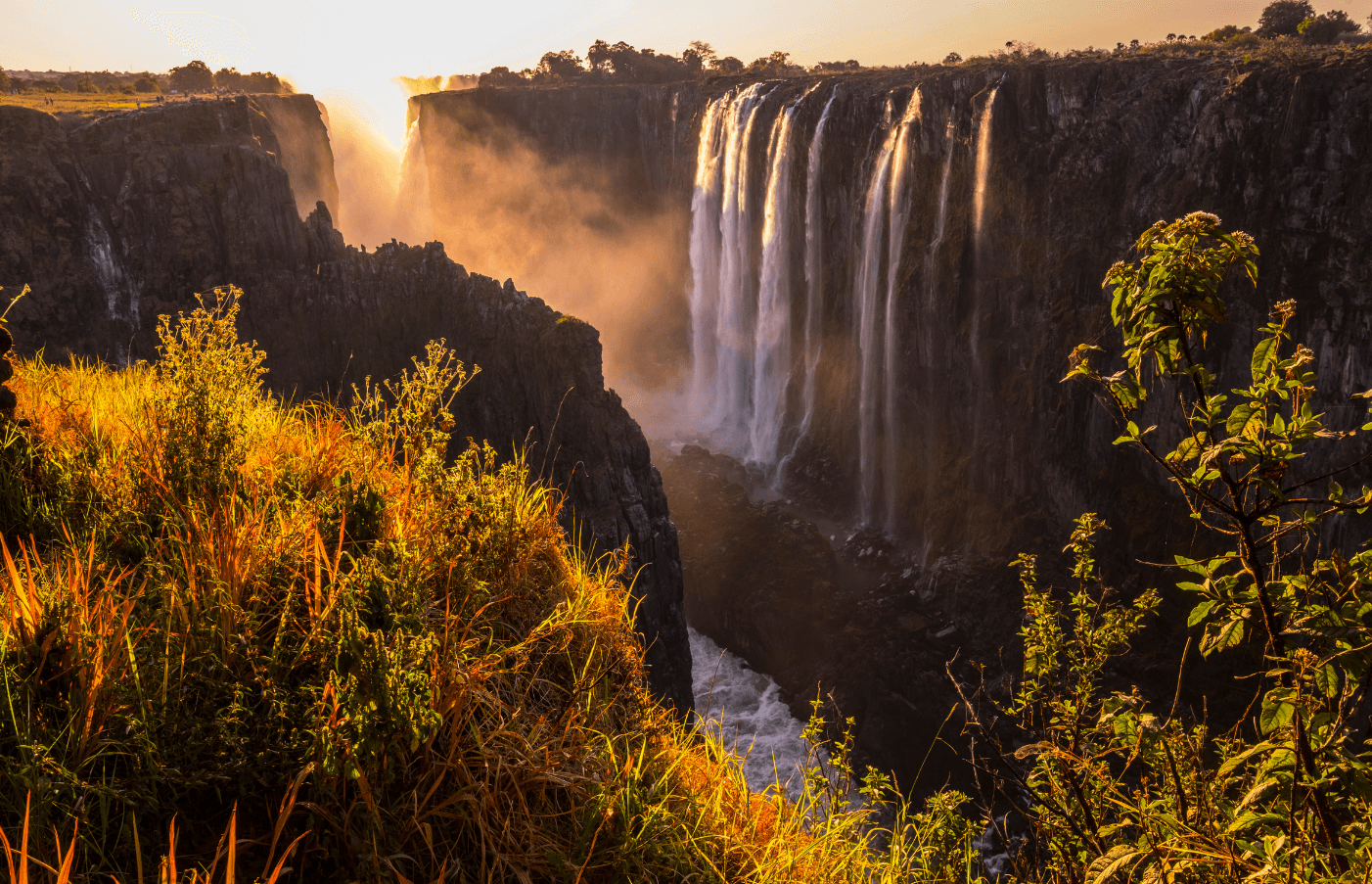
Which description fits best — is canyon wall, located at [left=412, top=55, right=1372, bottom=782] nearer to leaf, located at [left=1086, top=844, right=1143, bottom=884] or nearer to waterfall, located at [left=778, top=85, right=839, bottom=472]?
waterfall, located at [left=778, top=85, right=839, bottom=472]

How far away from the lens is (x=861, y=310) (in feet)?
99.9

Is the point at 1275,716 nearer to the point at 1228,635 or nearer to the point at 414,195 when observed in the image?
the point at 1228,635

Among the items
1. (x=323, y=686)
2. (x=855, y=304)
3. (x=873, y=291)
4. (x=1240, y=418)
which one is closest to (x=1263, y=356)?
(x=1240, y=418)

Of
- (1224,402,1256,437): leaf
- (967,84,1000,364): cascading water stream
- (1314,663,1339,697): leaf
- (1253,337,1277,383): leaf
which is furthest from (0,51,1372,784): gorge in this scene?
(1253,337,1277,383): leaf

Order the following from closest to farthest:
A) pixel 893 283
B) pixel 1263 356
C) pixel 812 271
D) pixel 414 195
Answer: pixel 1263 356 → pixel 893 283 → pixel 812 271 → pixel 414 195

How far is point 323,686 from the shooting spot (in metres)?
2.41

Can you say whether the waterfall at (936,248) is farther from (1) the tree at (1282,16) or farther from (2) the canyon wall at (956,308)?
(1) the tree at (1282,16)

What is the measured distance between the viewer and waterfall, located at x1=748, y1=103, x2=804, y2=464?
1270 inches

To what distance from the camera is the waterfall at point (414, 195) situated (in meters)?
51.0

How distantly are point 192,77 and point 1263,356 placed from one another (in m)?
71.2


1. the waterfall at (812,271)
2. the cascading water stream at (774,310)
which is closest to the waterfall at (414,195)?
the cascading water stream at (774,310)

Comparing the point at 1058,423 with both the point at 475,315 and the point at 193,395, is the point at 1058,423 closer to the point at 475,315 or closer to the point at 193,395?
the point at 475,315

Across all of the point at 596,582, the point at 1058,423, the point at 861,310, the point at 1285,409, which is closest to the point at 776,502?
the point at 861,310

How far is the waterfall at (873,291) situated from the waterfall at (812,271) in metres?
2.55
